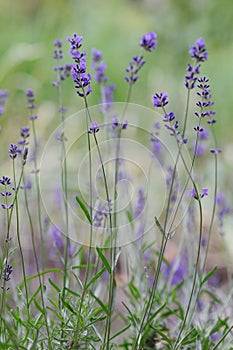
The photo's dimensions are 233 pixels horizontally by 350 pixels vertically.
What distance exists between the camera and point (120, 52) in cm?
630

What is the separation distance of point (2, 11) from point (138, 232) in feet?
20.0

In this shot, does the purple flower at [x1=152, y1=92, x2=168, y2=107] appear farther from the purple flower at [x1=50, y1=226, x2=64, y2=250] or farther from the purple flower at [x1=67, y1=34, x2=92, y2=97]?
the purple flower at [x1=50, y1=226, x2=64, y2=250]

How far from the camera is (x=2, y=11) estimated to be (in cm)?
743

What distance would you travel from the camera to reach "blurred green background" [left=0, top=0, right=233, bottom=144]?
4379 millimetres

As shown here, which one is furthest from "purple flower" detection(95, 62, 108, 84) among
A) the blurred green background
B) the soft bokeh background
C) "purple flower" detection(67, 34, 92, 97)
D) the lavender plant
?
the blurred green background

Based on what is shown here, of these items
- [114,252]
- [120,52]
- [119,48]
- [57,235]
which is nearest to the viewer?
[114,252]

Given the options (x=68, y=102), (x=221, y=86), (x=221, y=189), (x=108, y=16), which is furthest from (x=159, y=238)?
(x=108, y=16)

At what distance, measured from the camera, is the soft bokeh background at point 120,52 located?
4.20 m

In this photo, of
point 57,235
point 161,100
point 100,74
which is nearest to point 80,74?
point 161,100

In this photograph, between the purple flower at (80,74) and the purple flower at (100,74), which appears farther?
the purple flower at (100,74)

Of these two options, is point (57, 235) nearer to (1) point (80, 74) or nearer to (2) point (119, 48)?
(1) point (80, 74)

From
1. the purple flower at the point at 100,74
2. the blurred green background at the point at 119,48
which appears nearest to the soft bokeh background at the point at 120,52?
the blurred green background at the point at 119,48

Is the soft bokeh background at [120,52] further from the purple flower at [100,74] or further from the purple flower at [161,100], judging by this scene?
the purple flower at [161,100]

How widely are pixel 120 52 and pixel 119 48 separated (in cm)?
16
